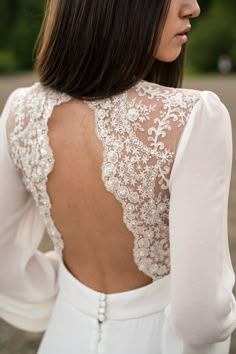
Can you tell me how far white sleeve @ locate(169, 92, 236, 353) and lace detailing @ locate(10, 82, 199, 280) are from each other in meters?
0.03

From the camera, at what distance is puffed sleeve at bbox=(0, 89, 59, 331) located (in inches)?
53.0

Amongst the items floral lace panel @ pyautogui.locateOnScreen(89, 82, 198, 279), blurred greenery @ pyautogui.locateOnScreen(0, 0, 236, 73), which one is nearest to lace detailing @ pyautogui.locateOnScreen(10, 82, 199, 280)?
floral lace panel @ pyautogui.locateOnScreen(89, 82, 198, 279)

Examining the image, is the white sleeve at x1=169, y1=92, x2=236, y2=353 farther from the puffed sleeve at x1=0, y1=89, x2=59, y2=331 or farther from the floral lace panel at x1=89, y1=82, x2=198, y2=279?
the puffed sleeve at x1=0, y1=89, x2=59, y2=331

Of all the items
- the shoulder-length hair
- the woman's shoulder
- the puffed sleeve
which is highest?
the shoulder-length hair

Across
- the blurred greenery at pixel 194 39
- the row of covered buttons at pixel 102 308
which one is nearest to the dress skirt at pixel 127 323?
the row of covered buttons at pixel 102 308

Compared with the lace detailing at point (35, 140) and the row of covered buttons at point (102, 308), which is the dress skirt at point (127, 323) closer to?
the row of covered buttons at point (102, 308)

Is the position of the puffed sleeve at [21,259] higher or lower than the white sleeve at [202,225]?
lower

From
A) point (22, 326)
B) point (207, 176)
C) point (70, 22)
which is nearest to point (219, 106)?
point (207, 176)

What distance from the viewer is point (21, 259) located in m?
1.45

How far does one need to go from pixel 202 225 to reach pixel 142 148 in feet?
0.56

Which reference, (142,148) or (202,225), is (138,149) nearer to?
(142,148)

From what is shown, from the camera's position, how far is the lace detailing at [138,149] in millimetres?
1104

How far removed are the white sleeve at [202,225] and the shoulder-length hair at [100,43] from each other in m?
0.14

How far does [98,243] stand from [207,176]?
0.89ft
